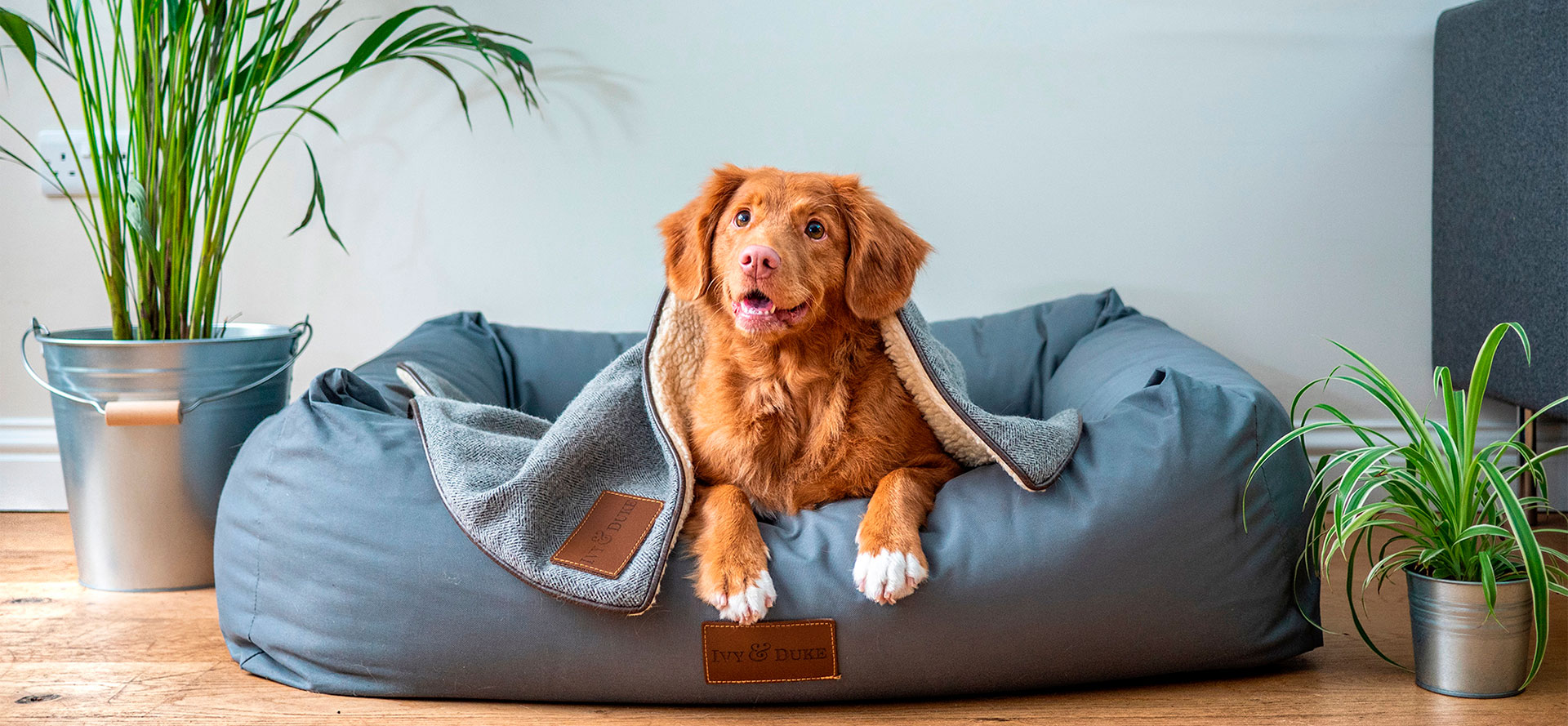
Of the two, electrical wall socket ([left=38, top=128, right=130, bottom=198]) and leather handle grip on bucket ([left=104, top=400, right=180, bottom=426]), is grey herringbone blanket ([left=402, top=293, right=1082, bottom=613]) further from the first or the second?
electrical wall socket ([left=38, top=128, right=130, bottom=198])

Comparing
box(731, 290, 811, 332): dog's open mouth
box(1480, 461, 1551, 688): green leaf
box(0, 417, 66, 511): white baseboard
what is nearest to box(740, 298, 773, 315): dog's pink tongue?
box(731, 290, 811, 332): dog's open mouth

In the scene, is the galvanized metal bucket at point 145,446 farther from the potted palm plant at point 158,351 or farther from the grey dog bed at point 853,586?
the grey dog bed at point 853,586

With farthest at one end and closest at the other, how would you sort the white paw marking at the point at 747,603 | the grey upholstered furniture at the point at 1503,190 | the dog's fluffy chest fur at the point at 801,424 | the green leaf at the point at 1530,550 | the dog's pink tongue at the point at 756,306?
the grey upholstered furniture at the point at 1503,190, the dog's fluffy chest fur at the point at 801,424, the dog's pink tongue at the point at 756,306, the white paw marking at the point at 747,603, the green leaf at the point at 1530,550

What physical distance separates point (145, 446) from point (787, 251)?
133cm

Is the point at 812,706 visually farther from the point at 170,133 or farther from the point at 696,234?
the point at 170,133

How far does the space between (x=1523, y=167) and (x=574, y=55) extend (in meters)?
2.14

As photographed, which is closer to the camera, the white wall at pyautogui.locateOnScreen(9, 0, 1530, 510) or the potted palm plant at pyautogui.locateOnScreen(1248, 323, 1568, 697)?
the potted palm plant at pyautogui.locateOnScreen(1248, 323, 1568, 697)

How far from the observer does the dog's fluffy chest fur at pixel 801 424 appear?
1522 mm

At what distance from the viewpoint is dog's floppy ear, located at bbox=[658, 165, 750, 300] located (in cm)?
153

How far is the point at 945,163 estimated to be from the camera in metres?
2.60

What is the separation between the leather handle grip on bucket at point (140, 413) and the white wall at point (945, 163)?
32.2 inches

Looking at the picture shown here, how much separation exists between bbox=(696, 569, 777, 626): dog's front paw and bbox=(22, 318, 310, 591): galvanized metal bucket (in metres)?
1.16

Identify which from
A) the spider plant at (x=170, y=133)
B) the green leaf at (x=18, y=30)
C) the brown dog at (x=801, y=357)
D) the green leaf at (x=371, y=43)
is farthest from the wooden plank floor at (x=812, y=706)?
the green leaf at (x=371, y=43)

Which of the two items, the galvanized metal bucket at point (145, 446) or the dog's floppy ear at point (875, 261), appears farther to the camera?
the galvanized metal bucket at point (145, 446)
